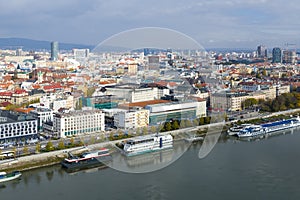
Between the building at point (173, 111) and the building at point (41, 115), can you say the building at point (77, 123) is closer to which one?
the building at point (41, 115)

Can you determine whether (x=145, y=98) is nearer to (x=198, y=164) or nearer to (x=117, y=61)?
(x=198, y=164)

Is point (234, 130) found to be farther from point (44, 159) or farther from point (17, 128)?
point (17, 128)

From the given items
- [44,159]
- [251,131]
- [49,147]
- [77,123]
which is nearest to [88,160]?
[44,159]

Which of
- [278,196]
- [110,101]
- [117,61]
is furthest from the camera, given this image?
[117,61]

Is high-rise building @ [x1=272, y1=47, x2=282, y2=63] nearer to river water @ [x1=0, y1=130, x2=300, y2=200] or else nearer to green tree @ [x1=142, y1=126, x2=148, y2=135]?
green tree @ [x1=142, y1=126, x2=148, y2=135]

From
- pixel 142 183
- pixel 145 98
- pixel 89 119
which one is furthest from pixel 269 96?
pixel 142 183

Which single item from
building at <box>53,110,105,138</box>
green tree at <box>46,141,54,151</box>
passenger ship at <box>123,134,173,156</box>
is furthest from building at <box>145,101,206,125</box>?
green tree at <box>46,141,54,151</box>
